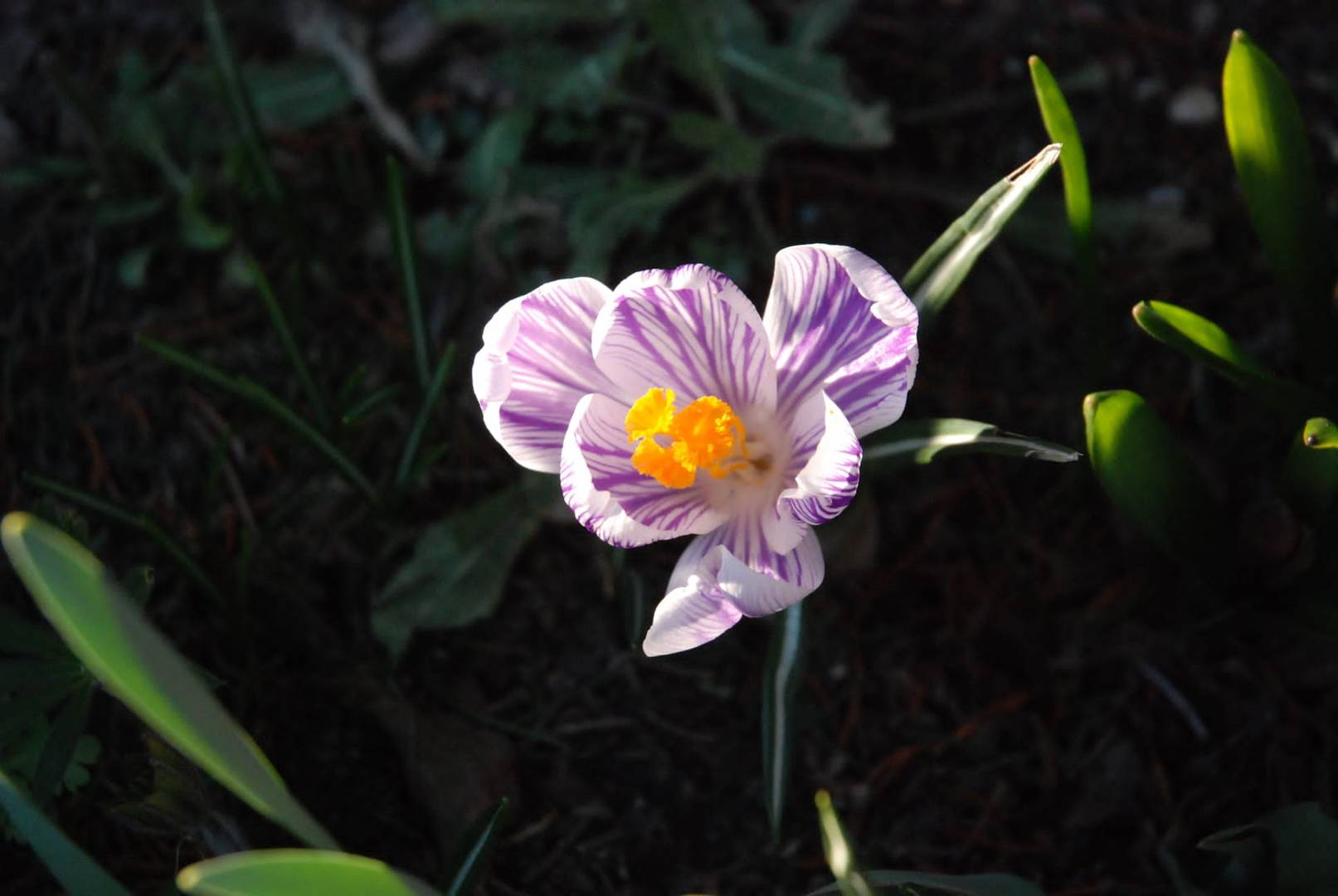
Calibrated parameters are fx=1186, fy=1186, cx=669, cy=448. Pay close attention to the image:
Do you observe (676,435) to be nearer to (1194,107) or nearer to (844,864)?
(844,864)

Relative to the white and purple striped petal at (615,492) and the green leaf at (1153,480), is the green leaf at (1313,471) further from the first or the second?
the white and purple striped petal at (615,492)

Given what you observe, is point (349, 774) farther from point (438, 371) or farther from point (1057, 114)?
point (1057, 114)

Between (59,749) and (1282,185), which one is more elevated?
(1282,185)

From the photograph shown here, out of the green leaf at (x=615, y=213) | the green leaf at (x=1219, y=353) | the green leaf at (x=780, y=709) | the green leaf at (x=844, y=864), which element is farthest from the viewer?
the green leaf at (x=615, y=213)

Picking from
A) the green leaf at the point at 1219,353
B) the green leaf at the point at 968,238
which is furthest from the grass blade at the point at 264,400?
the green leaf at the point at 1219,353

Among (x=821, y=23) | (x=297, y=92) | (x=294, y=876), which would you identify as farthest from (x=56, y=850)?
(x=821, y=23)

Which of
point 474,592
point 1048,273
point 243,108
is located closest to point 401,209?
point 243,108
